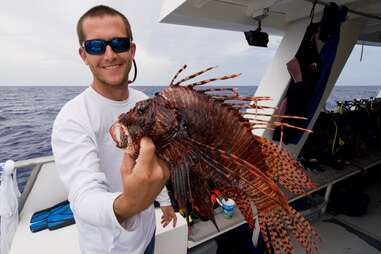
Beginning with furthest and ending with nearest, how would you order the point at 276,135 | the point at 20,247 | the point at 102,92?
the point at 276,135 < the point at 20,247 < the point at 102,92

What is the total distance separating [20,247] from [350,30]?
6.23 meters

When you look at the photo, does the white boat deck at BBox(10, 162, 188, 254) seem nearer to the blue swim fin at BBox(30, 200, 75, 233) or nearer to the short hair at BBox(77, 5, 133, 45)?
the blue swim fin at BBox(30, 200, 75, 233)

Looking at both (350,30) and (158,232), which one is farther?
(350,30)

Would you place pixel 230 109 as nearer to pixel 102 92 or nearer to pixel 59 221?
pixel 102 92

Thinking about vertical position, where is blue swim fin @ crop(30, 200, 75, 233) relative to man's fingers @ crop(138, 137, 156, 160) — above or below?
below

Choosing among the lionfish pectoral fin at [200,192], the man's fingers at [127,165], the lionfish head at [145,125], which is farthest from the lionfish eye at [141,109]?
the lionfish pectoral fin at [200,192]

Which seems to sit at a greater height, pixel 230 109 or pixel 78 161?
pixel 230 109

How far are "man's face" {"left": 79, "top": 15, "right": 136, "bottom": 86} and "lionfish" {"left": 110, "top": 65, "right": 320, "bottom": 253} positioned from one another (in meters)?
0.42

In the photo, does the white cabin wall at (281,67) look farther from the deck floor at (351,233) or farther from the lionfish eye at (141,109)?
the lionfish eye at (141,109)

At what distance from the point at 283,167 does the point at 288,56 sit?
132 inches

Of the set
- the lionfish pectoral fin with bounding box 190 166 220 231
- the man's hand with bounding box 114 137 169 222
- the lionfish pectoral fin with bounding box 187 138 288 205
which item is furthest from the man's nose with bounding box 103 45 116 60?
the lionfish pectoral fin with bounding box 190 166 220 231

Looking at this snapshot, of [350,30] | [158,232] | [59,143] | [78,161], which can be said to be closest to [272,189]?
[78,161]

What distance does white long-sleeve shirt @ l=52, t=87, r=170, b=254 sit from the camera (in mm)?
1026

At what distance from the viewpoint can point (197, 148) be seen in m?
1.01
